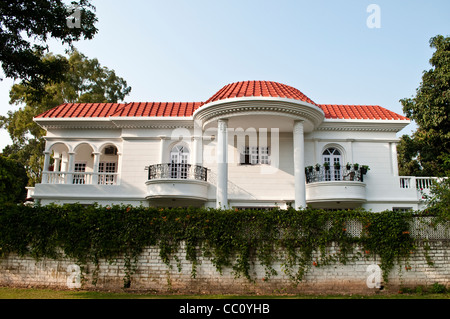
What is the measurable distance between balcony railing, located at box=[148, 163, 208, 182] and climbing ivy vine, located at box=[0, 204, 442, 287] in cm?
475

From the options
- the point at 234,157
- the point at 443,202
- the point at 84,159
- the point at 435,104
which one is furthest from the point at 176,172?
the point at 435,104

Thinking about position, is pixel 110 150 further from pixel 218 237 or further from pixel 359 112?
pixel 359 112

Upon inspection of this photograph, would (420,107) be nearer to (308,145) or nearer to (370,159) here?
(370,159)

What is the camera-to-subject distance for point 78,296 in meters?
10.2

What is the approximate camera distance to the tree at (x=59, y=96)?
89.8ft

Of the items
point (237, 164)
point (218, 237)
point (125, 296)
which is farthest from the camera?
point (237, 164)

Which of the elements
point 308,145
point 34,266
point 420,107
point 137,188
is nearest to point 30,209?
point 34,266

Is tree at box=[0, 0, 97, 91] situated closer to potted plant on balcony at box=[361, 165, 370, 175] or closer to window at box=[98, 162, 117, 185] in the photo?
window at box=[98, 162, 117, 185]

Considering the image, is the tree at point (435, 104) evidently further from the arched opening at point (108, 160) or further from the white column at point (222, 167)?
the arched opening at point (108, 160)

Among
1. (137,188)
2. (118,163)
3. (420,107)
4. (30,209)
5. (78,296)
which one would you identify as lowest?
(78,296)

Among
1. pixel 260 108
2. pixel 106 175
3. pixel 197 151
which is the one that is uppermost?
pixel 260 108

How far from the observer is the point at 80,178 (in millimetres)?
17641

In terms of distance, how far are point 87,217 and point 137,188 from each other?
5.66 metres

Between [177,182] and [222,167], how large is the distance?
7.47ft
